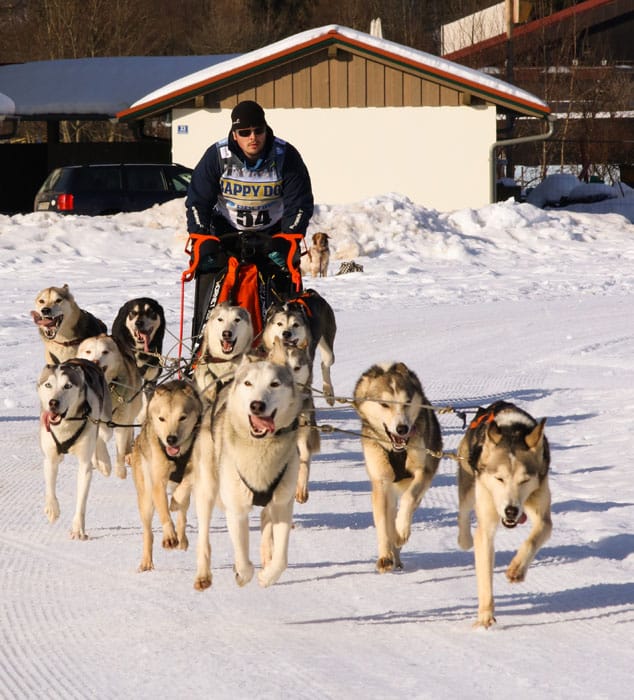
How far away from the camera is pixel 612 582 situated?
4473mm

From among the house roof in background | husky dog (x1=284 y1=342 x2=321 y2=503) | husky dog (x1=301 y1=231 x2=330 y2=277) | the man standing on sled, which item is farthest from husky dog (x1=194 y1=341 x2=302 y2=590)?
the house roof in background

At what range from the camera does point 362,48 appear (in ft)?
67.2

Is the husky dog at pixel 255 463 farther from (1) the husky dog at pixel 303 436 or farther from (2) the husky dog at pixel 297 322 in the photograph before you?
(2) the husky dog at pixel 297 322

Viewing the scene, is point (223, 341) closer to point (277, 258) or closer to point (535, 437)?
point (277, 258)

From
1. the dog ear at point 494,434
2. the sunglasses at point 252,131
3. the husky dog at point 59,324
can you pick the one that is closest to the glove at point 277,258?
the sunglasses at point 252,131

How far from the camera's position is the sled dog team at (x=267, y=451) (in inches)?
156

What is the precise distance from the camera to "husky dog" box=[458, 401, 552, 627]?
152 inches

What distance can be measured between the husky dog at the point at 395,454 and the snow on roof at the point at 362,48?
1608cm

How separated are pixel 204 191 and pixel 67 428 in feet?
5.82

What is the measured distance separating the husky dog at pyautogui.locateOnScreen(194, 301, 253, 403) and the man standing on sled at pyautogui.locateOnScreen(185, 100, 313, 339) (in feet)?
1.32

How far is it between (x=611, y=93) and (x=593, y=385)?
67.9 ft

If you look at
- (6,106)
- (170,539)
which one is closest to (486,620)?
(170,539)

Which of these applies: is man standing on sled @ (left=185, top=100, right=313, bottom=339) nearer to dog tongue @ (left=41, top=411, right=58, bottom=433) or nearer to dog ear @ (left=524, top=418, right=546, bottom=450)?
dog tongue @ (left=41, top=411, right=58, bottom=433)

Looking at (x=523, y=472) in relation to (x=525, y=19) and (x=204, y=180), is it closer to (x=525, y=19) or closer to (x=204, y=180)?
(x=204, y=180)
